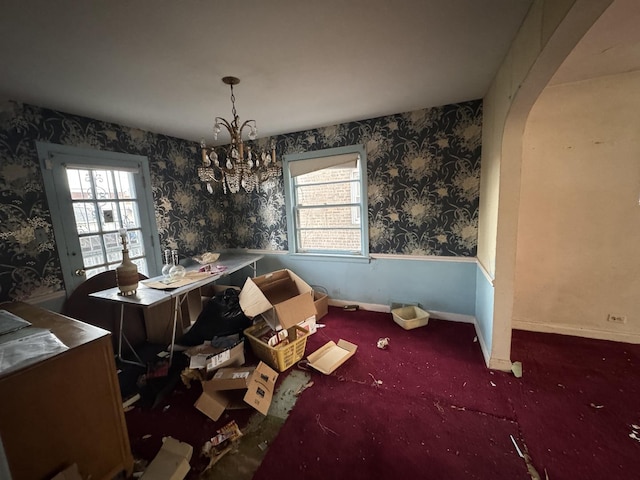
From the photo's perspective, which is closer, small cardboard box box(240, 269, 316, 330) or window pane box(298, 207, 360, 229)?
small cardboard box box(240, 269, 316, 330)

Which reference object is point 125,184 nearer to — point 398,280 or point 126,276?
point 126,276

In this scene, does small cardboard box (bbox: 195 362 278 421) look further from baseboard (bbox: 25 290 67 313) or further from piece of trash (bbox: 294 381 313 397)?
baseboard (bbox: 25 290 67 313)

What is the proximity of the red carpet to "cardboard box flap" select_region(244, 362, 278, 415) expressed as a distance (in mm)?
148

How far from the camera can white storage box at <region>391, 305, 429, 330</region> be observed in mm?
2832

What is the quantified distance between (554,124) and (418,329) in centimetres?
227

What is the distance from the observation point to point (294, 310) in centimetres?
250

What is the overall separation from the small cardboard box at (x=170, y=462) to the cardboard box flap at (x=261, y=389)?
0.41 meters

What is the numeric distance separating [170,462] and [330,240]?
261 cm

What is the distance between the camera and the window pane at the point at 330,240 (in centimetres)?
342

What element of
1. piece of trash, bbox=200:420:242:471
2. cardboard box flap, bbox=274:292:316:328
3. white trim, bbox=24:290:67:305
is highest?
white trim, bbox=24:290:67:305

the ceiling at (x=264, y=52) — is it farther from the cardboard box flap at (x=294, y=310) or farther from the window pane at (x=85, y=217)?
the cardboard box flap at (x=294, y=310)

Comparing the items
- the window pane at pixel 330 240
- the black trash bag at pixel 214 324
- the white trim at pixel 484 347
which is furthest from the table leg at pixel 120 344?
the white trim at pixel 484 347

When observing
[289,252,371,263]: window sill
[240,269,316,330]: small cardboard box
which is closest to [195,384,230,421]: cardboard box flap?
[240,269,316,330]: small cardboard box

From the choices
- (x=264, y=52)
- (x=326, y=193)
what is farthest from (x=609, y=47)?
(x=326, y=193)
